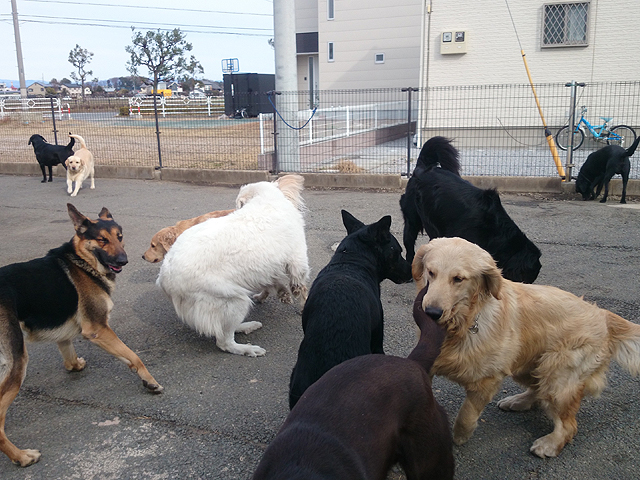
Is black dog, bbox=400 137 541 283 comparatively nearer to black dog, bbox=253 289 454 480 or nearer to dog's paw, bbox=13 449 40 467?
black dog, bbox=253 289 454 480

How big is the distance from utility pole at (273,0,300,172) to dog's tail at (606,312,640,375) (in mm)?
9396

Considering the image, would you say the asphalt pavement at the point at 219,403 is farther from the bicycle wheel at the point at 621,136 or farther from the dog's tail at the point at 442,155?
the bicycle wheel at the point at 621,136

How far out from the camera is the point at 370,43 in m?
25.7

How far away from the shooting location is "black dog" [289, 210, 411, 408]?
275cm

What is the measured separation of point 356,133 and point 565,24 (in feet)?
21.8

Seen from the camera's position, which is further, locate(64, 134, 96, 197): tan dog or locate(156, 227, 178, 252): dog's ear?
locate(64, 134, 96, 197): tan dog

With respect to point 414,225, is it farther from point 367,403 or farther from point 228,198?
point 228,198

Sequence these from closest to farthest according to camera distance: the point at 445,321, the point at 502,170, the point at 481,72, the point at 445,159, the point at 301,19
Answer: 1. the point at 445,321
2. the point at 445,159
3. the point at 502,170
4. the point at 481,72
5. the point at 301,19

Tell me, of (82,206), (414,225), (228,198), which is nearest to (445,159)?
(414,225)

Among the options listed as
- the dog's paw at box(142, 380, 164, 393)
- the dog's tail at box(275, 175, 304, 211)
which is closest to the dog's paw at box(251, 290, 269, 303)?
the dog's tail at box(275, 175, 304, 211)

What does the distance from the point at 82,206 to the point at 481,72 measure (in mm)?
11736

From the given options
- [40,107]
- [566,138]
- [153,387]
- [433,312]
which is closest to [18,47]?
[40,107]

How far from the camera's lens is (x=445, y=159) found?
5.52 m

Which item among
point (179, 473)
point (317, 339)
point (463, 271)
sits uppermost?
point (463, 271)
